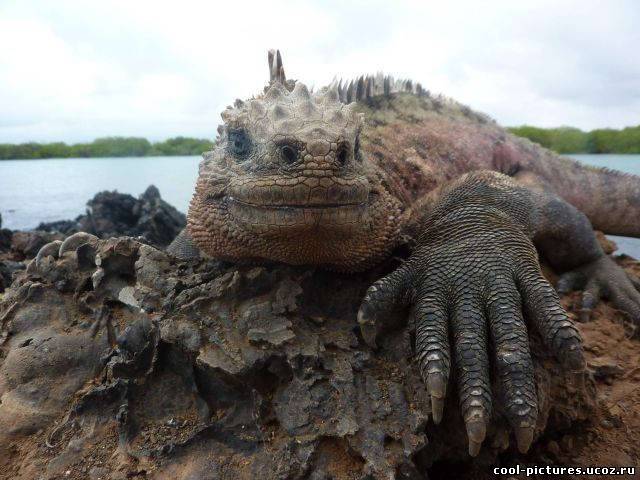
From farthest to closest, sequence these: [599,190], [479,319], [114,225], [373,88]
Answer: [114,225]
[599,190]
[373,88]
[479,319]

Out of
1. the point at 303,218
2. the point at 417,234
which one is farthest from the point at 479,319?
the point at 303,218

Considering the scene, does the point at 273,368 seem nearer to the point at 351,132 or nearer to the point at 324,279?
the point at 324,279

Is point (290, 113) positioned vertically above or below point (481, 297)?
above

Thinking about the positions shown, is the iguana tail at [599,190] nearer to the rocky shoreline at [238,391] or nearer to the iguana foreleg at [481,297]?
the iguana foreleg at [481,297]

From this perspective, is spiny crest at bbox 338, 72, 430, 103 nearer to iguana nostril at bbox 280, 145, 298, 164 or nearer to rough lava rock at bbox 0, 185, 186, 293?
iguana nostril at bbox 280, 145, 298, 164

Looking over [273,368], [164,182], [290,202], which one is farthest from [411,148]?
[164,182]

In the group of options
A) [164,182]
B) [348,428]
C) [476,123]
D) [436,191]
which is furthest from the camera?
[164,182]

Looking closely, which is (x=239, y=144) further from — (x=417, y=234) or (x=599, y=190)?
(x=599, y=190)

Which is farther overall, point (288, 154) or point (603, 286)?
point (603, 286)

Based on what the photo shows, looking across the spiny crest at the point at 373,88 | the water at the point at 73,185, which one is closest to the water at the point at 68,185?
the water at the point at 73,185
